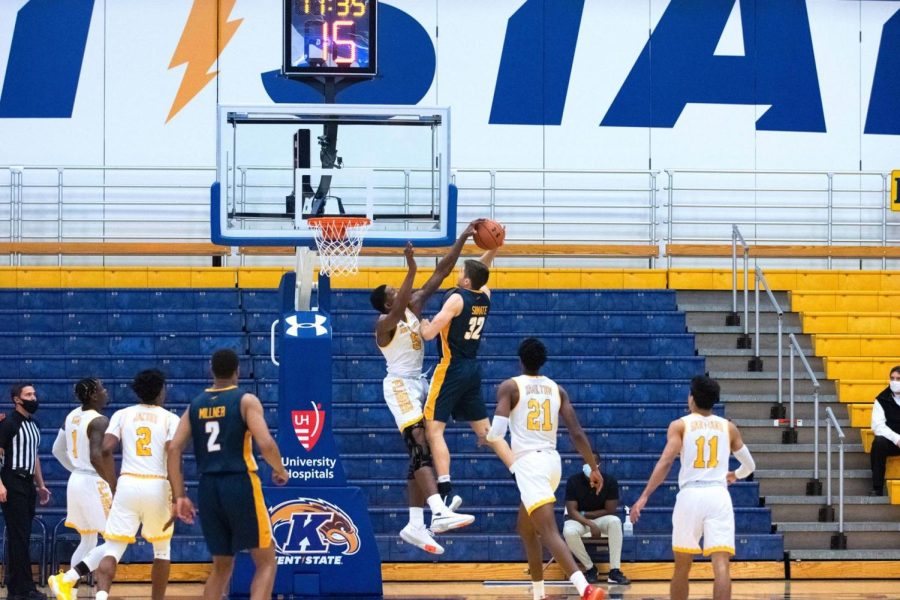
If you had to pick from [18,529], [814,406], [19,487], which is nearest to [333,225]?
[19,487]

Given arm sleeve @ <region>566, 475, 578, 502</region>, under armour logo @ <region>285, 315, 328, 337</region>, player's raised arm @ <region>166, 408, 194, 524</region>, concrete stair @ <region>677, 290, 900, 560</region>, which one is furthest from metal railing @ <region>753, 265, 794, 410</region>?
player's raised arm @ <region>166, 408, 194, 524</region>

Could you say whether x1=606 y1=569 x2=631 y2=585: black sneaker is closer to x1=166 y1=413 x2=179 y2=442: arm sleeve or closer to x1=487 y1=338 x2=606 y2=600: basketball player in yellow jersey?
x1=487 y1=338 x2=606 y2=600: basketball player in yellow jersey

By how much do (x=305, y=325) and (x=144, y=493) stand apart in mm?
1928

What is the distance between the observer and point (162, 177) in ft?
64.2

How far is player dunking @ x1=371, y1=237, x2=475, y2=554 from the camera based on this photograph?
39.7 ft

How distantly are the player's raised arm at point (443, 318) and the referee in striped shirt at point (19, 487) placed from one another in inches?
149

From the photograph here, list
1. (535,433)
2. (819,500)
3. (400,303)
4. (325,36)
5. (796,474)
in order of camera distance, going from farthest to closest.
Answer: (796,474) < (819,500) < (400,303) < (325,36) < (535,433)

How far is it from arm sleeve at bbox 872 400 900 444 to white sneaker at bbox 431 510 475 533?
5211 mm

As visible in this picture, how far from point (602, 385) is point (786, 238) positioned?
4891 millimetres

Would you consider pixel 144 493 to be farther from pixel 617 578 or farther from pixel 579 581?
pixel 617 578

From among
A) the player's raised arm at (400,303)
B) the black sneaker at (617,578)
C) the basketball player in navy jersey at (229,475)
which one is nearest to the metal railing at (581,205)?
the black sneaker at (617,578)

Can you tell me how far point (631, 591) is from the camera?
13.8 meters

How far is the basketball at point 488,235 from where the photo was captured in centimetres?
1218

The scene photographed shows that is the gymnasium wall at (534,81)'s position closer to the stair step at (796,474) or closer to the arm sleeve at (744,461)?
the stair step at (796,474)
